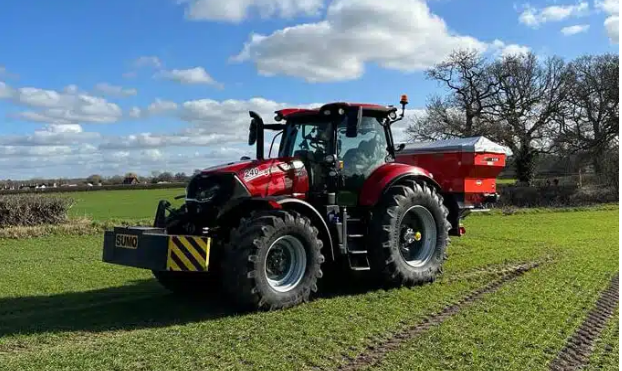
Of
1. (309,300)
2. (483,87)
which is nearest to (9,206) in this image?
(309,300)

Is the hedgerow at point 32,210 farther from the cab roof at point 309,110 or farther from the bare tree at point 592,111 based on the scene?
the bare tree at point 592,111

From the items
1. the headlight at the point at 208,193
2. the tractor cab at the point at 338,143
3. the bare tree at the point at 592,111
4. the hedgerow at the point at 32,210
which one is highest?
the bare tree at the point at 592,111

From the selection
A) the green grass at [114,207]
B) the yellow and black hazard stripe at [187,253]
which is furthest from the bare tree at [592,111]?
the yellow and black hazard stripe at [187,253]

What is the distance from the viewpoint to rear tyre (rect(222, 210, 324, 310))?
20.5 ft

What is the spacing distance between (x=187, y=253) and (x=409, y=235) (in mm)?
3292

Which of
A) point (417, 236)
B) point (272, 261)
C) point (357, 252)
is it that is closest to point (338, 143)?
point (357, 252)

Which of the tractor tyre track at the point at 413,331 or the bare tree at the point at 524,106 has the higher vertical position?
the bare tree at the point at 524,106

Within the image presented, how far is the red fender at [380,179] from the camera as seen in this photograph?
25.4 ft

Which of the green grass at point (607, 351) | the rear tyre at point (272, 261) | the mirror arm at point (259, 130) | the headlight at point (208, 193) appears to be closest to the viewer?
the green grass at point (607, 351)

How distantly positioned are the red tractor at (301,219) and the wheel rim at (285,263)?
0.01 metres

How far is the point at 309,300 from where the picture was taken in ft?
23.2

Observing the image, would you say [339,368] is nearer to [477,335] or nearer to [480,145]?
[477,335]

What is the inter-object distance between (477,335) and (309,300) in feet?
7.31

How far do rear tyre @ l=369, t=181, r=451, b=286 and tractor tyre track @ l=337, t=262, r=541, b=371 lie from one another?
828 mm
